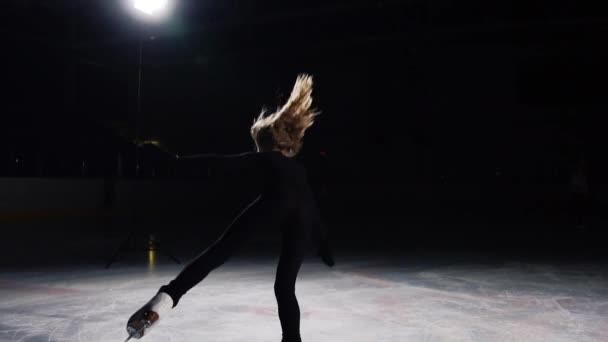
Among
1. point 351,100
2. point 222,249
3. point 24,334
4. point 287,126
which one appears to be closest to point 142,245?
point 24,334

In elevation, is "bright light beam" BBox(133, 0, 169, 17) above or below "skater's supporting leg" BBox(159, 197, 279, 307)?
above

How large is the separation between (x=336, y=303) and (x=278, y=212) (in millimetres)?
2987

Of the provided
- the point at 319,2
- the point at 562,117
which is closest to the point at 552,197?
the point at 562,117

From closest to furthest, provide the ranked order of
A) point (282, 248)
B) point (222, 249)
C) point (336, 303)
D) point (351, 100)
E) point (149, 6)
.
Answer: point (222, 249)
point (282, 248)
point (336, 303)
point (149, 6)
point (351, 100)

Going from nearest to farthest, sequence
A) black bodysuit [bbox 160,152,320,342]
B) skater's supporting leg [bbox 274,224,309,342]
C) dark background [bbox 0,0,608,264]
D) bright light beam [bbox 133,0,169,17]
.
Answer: black bodysuit [bbox 160,152,320,342]
skater's supporting leg [bbox 274,224,309,342]
bright light beam [bbox 133,0,169,17]
dark background [bbox 0,0,608,264]

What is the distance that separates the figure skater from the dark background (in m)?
11.6

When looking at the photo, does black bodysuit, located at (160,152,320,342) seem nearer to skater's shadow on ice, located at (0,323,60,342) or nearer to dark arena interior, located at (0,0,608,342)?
dark arena interior, located at (0,0,608,342)

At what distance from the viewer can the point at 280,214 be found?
3213 mm

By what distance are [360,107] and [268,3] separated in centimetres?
745

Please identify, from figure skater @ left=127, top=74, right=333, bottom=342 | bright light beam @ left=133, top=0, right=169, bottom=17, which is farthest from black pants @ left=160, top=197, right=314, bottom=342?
bright light beam @ left=133, top=0, right=169, bottom=17

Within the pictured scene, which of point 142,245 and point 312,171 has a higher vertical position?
point 312,171

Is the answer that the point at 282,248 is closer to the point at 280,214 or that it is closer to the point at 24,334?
the point at 280,214

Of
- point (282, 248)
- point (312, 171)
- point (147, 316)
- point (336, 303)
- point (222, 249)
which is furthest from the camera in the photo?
point (312, 171)

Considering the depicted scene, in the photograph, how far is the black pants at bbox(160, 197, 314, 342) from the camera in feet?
10.1
